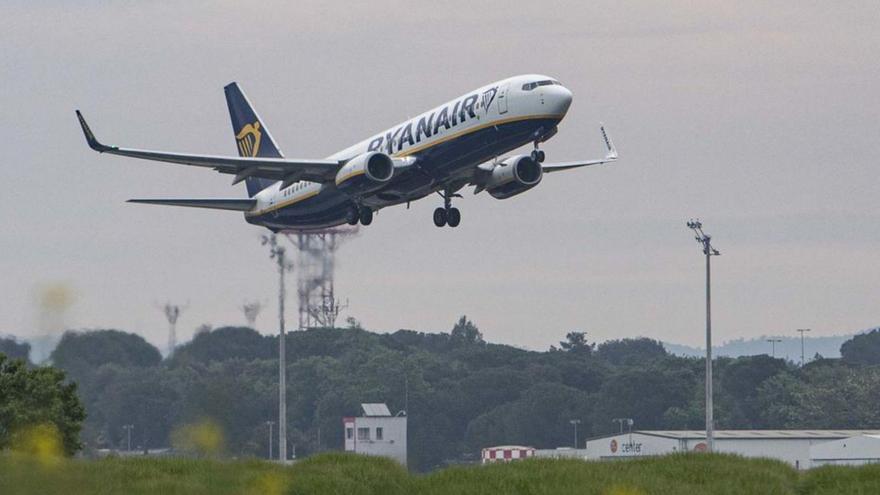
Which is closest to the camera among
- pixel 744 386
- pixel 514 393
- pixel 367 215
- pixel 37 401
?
pixel 37 401

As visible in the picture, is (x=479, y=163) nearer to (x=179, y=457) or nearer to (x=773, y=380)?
(x=179, y=457)

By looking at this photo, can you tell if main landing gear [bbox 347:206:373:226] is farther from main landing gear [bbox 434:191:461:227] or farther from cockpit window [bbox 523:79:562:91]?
cockpit window [bbox 523:79:562:91]

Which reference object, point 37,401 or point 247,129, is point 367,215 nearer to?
point 37,401

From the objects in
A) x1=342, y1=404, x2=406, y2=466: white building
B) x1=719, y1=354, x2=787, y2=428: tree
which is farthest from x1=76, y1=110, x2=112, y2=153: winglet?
x1=719, y1=354, x2=787, y2=428: tree

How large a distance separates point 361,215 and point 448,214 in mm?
4208

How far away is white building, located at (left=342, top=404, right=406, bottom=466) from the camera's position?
14800 cm

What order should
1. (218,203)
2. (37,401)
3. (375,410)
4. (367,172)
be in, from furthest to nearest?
(375,410), (218,203), (367,172), (37,401)

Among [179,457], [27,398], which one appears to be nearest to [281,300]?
[27,398]

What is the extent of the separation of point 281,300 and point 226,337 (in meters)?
20.0

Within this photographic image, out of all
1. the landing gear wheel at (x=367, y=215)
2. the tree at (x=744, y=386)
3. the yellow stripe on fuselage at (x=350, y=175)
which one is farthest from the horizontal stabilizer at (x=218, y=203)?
the tree at (x=744, y=386)

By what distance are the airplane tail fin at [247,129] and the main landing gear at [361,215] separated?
21.3 metres

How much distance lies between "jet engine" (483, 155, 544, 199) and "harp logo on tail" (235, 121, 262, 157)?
28.3 meters

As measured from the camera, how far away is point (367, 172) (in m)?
78.8

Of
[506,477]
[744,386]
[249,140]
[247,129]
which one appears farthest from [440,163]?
[744,386]
